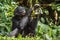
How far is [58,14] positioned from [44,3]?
83 centimetres

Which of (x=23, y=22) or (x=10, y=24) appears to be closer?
(x=23, y=22)

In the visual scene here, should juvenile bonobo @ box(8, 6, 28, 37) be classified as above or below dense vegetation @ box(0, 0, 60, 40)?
above

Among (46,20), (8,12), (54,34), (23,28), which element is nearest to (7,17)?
(8,12)

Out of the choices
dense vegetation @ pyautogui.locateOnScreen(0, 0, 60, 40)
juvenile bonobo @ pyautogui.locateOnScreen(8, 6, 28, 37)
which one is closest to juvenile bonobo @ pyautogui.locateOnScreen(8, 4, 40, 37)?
juvenile bonobo @ pyautogui.locateOnScreen(8, 6, 28, 37)

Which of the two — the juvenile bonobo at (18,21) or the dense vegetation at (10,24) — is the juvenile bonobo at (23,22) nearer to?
the juvenile bonobo at (18,21)

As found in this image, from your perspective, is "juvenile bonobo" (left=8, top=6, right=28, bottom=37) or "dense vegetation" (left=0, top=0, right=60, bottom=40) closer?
"juvenile bonobo" (left=8, top=6, right=28, bottom=37)

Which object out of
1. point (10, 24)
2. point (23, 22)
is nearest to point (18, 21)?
point (23, 22)

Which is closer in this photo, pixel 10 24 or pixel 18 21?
pixel 18 21

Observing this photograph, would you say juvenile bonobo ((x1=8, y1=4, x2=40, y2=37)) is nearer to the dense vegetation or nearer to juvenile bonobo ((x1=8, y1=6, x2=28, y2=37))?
juvenile bonobo ((x1=8, y1=6, x2=28, y2=37))

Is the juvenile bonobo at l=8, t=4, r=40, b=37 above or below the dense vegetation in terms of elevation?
above

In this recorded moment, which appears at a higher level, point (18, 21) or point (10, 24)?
point (18, 21)

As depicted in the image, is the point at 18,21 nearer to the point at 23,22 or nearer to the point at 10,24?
the point at 23,22

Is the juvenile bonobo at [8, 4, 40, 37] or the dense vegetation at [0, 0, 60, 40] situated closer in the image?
the juvenile bonobo at [8, 4, 40, 37]

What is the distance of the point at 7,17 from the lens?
865 cm
